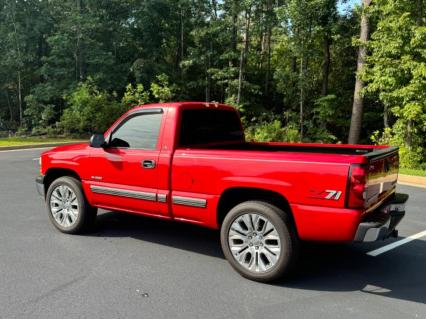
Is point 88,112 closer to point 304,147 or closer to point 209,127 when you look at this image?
point 209,127

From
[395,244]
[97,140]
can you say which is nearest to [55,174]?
[97,140]

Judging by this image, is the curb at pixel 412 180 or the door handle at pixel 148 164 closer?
the door handle at pixel 148 164

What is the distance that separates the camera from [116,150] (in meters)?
5.11

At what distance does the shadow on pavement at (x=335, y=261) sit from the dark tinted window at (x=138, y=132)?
1.35 meters

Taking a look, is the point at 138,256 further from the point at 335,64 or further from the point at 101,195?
the point at 335,64

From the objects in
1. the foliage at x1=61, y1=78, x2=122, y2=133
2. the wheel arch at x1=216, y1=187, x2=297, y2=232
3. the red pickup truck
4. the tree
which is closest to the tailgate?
the red pickup truck

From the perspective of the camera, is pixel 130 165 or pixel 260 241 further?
pixel 130 165

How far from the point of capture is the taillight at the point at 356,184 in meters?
3.55

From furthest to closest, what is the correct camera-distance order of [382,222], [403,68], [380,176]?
[403,68] → [380,176] → [382,222]

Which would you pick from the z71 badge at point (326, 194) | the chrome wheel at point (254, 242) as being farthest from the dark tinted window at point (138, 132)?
the z71 badge at point (326, 194)

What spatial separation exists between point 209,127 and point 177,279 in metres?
2.02

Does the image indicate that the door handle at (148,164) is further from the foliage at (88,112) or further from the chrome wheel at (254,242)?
the foliage at (88,112)

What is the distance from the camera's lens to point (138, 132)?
5.05 metres

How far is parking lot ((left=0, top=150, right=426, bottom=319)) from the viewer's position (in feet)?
11.6
